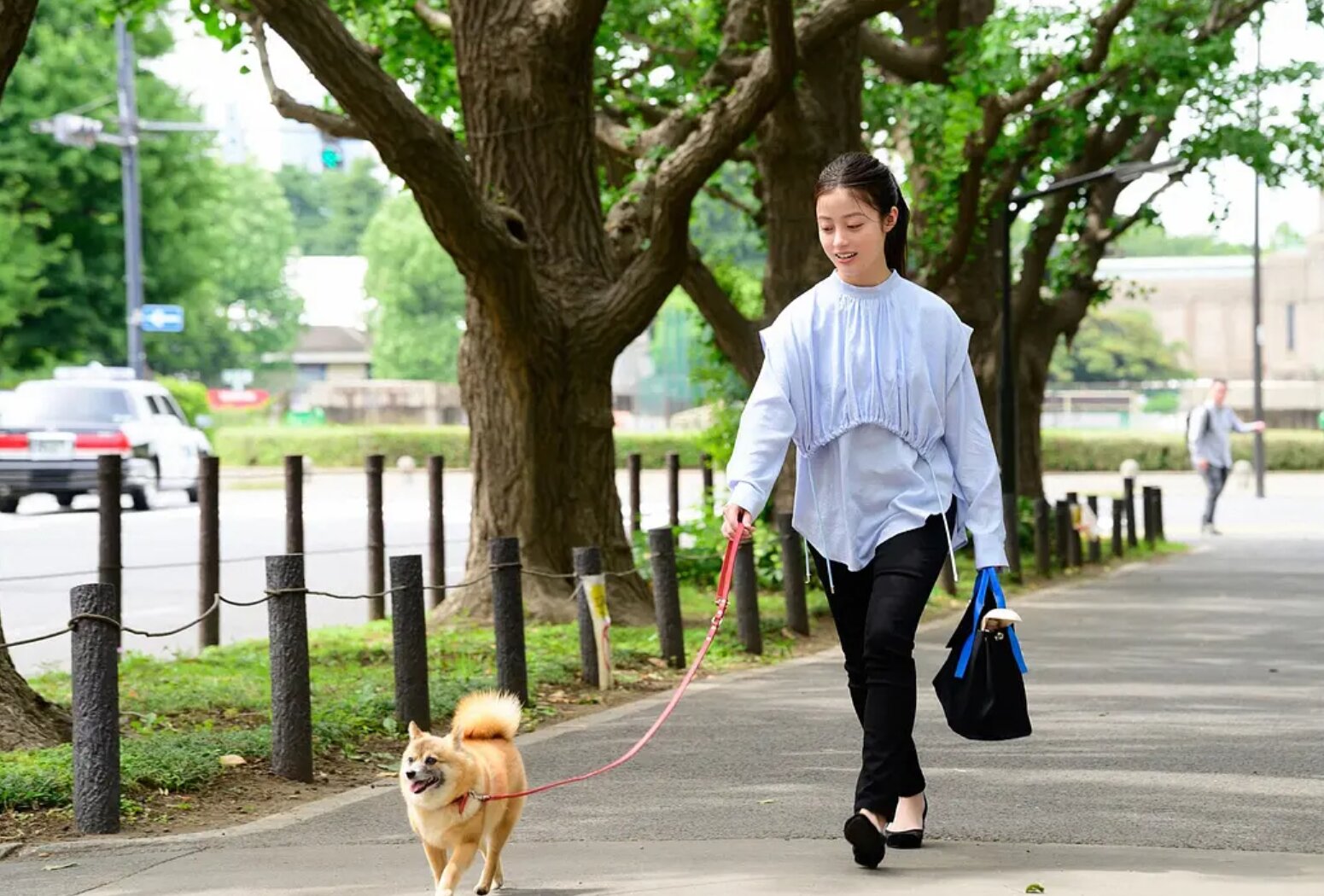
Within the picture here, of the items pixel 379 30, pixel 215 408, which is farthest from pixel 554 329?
pixel 215 408

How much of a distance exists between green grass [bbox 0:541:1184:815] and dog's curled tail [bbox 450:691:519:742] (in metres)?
1.95

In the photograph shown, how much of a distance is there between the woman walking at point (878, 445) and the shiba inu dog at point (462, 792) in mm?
950

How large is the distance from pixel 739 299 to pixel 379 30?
27.4 feet

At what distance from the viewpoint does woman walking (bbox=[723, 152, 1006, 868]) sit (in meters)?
5.73

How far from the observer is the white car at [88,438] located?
1193 inches

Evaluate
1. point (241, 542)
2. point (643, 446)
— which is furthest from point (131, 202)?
point (643, 446)

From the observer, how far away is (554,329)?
45.9 feet

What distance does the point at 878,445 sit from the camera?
5.84 metres

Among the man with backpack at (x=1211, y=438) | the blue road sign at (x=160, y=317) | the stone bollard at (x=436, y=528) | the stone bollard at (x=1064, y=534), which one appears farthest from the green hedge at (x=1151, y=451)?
the stone bollard at (x=436, y=528)

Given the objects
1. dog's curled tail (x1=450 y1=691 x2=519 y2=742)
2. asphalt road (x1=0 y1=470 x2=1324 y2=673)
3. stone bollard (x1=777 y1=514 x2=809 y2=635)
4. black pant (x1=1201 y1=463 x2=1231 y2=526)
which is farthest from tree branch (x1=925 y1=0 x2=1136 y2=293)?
dog's curled tail (x1=450 y1=691 x2=519 y2=742)

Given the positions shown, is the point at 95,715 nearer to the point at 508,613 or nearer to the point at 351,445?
the point at 508,613

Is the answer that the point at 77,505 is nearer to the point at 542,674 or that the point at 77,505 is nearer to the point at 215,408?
the point at 542,674

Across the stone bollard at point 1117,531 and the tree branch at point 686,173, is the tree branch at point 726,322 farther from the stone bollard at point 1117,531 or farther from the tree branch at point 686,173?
the stone bollard at point 1117,531

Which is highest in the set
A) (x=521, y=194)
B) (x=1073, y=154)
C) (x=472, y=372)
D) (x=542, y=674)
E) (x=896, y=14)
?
(x=896, y=14)
